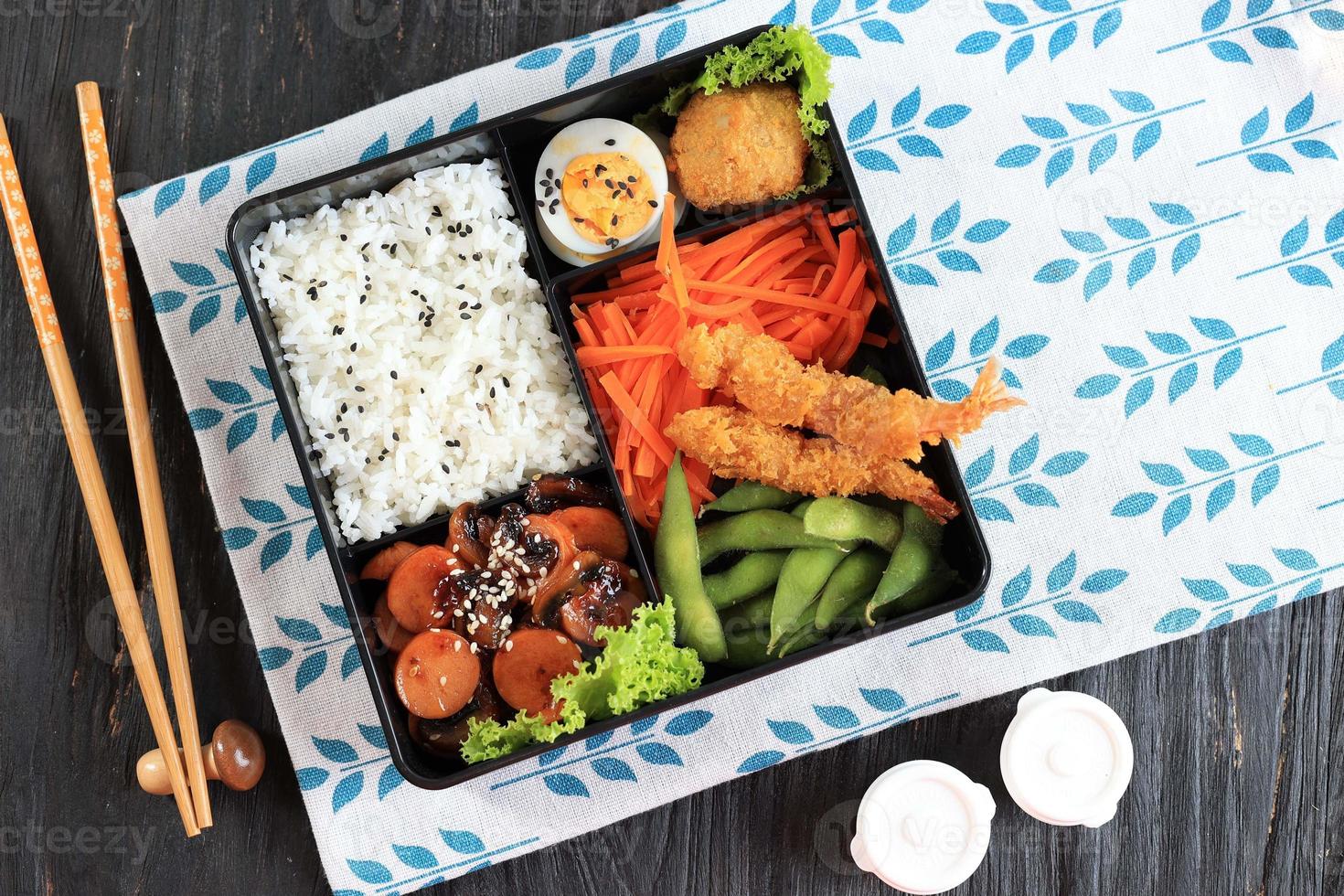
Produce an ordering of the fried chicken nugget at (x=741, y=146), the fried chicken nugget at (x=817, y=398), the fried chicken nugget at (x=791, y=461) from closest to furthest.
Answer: the fried chicken nugget at (x=817, y=398)
the fried chicken nugget at (x=791, y=461)
the fried chicken nugget at (x=741, y=146)

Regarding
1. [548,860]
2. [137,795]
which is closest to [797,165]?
[548,860]

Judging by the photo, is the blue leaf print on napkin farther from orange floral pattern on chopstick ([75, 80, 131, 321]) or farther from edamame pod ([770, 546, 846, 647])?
orange floral pattern on chopstick ([75, 80, 131, 321])

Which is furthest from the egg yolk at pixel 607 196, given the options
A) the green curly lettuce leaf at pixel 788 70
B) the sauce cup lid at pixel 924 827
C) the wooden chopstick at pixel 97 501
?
the sauce cup lid at pixel 924 827

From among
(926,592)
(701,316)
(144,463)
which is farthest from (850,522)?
(144,463)

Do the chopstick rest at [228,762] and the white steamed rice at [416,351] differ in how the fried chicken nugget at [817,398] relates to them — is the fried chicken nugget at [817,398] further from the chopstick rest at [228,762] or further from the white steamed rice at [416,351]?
the chopstick rest at [228,762]

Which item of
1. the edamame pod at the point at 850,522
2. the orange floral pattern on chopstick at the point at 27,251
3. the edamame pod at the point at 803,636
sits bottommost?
the edamame pod at the point at 803,636

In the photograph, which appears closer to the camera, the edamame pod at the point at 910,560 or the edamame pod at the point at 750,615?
the edamame pod at the point at 910,560

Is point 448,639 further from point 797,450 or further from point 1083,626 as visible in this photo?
point 1083,626
